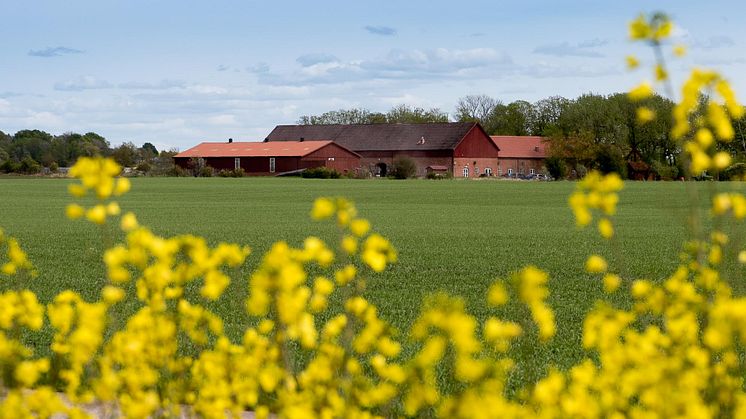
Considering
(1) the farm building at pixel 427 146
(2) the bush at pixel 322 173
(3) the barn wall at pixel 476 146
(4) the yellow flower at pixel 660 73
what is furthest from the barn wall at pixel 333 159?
(4) the yellow flower at pixel 660 73

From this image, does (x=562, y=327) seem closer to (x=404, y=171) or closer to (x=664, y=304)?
(x=664, y=304)

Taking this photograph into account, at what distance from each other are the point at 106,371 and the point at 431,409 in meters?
3.16

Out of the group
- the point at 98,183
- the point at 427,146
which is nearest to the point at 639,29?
the point at 98,183

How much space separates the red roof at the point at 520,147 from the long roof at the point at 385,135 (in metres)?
8.72

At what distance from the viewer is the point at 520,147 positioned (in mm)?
107875

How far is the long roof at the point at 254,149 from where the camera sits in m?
94.1

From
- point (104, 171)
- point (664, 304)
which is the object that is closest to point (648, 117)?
point (664, 304)

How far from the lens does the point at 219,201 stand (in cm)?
4034

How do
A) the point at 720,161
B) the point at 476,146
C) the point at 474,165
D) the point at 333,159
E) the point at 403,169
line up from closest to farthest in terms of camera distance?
the point at 720,161 < the point at 403,169 < the point at 333,159 < the point at 476,146 < the point at 474,165

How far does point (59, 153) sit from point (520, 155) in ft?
173

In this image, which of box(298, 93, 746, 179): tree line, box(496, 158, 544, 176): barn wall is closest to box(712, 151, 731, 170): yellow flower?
box(298, 93, 746, 179): tree line

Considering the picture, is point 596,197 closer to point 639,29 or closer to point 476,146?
point 639,29

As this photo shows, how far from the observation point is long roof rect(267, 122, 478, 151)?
99.5 meters

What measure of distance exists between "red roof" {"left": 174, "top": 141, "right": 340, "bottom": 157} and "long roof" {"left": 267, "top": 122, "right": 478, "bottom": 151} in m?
8.32
